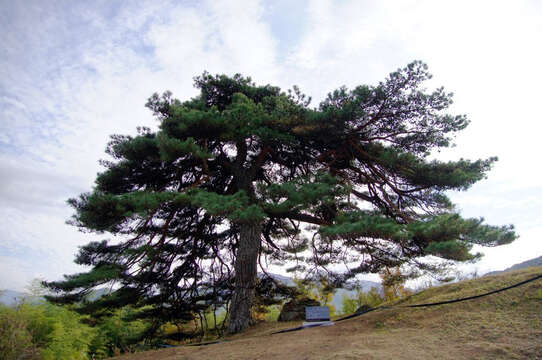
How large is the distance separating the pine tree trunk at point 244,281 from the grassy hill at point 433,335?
71.7 inches

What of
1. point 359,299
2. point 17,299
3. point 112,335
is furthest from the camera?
point 359,299

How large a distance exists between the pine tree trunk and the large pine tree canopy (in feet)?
0.18

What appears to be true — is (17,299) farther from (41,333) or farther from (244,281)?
(244,281)

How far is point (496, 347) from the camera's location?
3.08m

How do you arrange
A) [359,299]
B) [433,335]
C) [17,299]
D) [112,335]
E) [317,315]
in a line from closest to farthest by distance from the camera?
[433,335] → [317,315] → [17,299] → [112,335] → [359,299]

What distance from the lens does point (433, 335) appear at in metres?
3.78

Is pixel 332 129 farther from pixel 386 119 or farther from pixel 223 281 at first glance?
pixel 223 281

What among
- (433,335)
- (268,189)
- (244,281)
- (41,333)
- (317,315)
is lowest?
(433,335)

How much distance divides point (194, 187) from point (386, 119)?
15.2ft

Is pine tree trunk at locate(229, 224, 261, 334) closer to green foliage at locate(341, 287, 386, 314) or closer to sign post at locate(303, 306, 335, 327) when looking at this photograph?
sign post at locate(303, 306, 335, 327)

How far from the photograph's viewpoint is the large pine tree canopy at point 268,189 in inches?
224

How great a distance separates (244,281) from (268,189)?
2.54m

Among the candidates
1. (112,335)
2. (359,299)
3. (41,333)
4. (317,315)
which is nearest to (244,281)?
(317,315)

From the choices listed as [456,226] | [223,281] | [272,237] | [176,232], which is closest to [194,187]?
[176,232]
